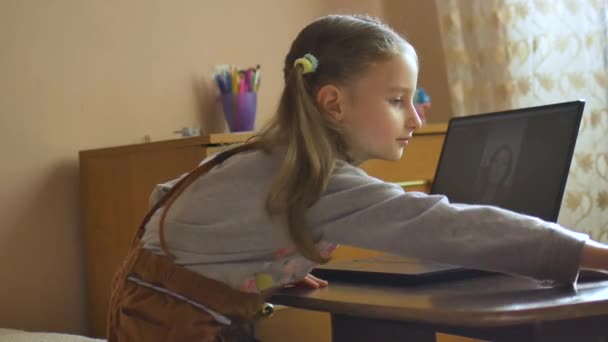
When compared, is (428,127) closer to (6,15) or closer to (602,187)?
(602,187)

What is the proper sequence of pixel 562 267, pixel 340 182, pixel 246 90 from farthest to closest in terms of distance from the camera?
pixel 246 90 < pixel 340 182 < pixel 562 267

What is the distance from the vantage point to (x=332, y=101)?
111cm

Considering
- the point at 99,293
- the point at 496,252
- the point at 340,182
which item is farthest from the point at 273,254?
the point at 99,293

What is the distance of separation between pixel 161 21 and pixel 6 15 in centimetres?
46

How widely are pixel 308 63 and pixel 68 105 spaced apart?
1.32 metres

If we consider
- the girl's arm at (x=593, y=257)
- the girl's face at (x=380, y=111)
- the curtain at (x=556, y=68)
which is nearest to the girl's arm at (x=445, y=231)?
the girl's arm at (x=593, y=257)

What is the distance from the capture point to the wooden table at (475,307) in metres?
0.72

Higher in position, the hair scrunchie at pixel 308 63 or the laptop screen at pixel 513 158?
the hair scrunchie at pixel 308 63

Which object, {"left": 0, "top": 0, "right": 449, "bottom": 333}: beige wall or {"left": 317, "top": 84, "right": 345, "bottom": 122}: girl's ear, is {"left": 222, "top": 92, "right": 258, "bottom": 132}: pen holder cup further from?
{"left": 317, "top": 84, "right": 345, "bottom": 122}: girl's ear

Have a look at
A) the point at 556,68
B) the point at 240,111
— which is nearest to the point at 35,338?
the point at 240,111

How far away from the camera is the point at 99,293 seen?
2199 millimetres

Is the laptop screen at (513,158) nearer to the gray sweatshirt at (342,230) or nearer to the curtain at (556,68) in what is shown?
the gray sweatshirt at (342,230)

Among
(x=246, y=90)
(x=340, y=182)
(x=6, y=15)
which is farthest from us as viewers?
(x=246, y=90)

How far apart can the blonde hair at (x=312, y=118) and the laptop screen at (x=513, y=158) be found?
31 cm
